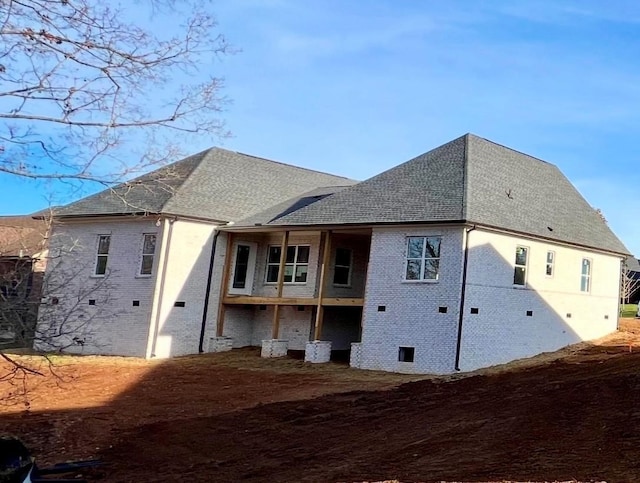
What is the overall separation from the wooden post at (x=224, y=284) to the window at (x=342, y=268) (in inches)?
151

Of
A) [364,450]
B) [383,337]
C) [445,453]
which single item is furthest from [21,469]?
[383,337]

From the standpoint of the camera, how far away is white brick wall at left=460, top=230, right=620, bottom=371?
19.5 meters

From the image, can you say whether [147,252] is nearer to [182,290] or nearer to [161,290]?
[161,290]

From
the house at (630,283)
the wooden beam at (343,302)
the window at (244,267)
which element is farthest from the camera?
the house at (630,283)

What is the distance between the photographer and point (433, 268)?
19812mm

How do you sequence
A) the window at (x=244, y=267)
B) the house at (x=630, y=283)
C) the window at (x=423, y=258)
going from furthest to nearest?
the house at (x=630, y=283)
the window at (x=244, y=267)
the window at (x=423, y=258)

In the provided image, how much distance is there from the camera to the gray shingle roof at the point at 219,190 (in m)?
23.8

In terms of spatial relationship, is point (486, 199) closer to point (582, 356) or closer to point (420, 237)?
point (420, 237)

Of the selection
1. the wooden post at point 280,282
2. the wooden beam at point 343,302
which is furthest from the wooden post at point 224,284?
the wooden beam at point 343,302

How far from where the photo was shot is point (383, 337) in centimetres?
2011

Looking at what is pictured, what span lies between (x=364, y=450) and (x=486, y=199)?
12.1 m

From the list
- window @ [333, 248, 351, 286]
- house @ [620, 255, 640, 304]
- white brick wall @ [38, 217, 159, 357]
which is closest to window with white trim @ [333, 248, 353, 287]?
window @ [333, 248, 351, 286]

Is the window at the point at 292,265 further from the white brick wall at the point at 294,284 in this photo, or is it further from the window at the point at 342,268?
the window at the point at 342,268

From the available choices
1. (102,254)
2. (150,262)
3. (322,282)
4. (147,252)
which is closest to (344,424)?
(322,282)
